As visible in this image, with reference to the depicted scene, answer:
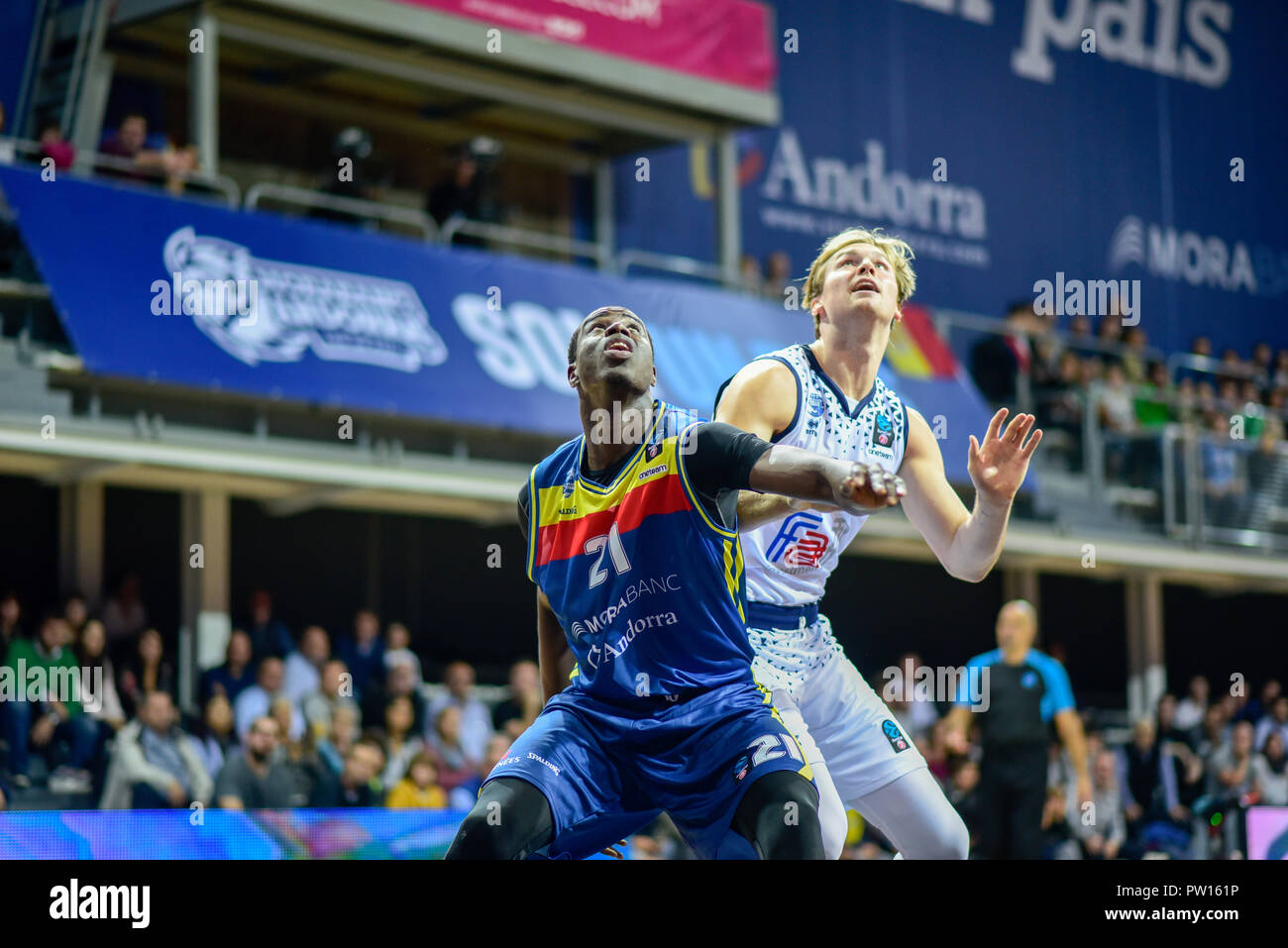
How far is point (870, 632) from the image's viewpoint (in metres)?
20.4

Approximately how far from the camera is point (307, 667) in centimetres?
1291

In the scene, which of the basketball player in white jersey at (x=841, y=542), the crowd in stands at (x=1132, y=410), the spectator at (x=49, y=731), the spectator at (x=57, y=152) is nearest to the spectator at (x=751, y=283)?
the crowd in stands at (x=1132, y=410)

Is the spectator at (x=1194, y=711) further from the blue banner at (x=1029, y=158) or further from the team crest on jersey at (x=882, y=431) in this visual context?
the team crest on jersey at (x=882, y=431)

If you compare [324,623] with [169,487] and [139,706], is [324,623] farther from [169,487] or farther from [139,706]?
[139,706]

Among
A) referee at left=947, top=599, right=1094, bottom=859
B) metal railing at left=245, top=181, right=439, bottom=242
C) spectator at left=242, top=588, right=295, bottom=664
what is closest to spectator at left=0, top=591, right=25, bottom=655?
spectator at left=242, top=588, right=295, bottom=664

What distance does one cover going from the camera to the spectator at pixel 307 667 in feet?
41.6

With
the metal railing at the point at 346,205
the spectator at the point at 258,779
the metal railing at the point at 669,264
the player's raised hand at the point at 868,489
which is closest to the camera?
the player's raised hand at the point at 868,489

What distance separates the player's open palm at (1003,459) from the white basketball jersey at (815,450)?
0.44m

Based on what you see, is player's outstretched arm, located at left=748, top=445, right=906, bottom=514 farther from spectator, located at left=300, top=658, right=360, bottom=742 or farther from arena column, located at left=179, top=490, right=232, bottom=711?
arena column, located at left=179, top=490, right=232, bottom=711

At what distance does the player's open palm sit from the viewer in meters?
5.47

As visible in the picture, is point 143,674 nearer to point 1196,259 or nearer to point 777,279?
point 777,279

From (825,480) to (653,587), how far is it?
2.37 feet

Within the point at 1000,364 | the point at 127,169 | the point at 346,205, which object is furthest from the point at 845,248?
the point at 1000,364

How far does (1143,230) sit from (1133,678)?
6.74 metres
